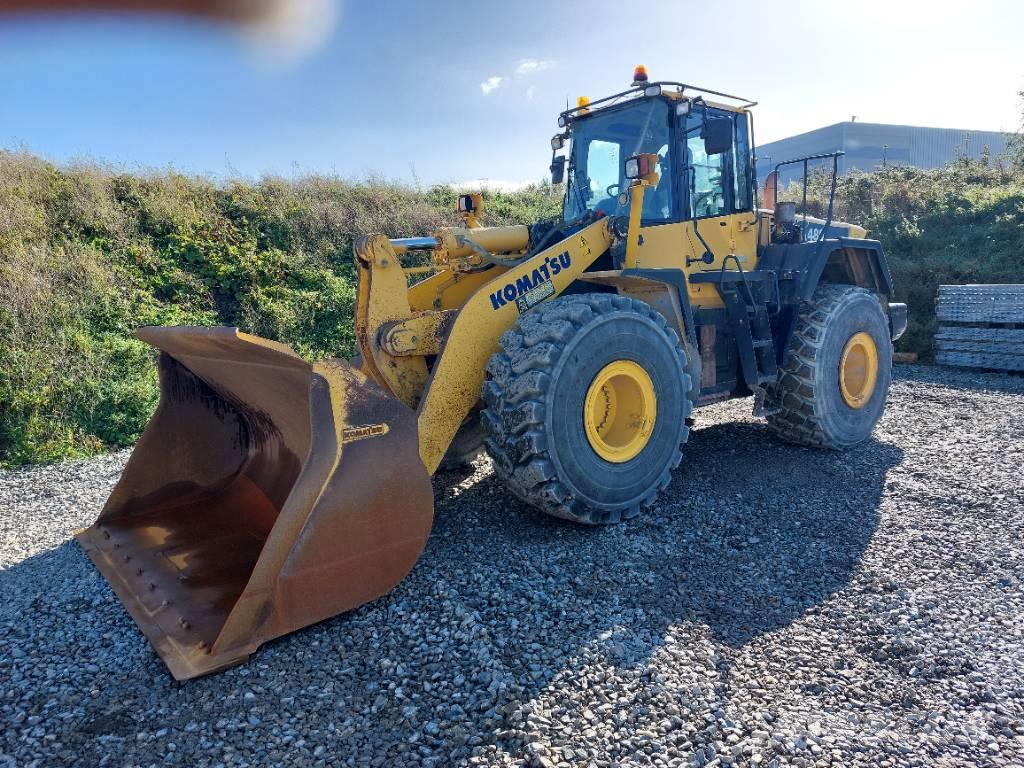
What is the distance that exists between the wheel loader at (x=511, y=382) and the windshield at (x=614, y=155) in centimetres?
2

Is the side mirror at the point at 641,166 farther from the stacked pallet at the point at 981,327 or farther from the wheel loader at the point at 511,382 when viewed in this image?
the stacked pallet at the point at 981,327

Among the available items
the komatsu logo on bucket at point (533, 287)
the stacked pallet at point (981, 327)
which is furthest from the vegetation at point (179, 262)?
the komatsu logo on bucket at point (533, 287)

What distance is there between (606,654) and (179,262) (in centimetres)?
1001

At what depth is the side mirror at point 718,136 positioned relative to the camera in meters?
4.50

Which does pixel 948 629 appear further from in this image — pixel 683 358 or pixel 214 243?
pixel 214 243

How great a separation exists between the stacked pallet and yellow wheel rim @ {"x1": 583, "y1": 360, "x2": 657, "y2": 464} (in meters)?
7.61

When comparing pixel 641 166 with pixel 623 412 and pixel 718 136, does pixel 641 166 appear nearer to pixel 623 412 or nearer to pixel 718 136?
pixel 718 136

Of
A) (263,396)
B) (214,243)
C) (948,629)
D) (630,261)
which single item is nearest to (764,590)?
(948,629)

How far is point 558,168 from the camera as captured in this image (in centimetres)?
563

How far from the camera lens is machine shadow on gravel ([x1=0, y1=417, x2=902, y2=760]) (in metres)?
2.46

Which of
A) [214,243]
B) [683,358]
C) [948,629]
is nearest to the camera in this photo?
[948,629]

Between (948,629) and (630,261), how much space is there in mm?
2709

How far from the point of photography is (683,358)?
4285 millimetres

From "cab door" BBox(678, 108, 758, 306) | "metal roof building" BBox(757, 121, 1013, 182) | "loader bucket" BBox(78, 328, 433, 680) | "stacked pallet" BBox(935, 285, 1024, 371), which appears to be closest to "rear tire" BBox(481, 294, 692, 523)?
Result: "loader bucket" BBox(78, 328, 433, 680)
